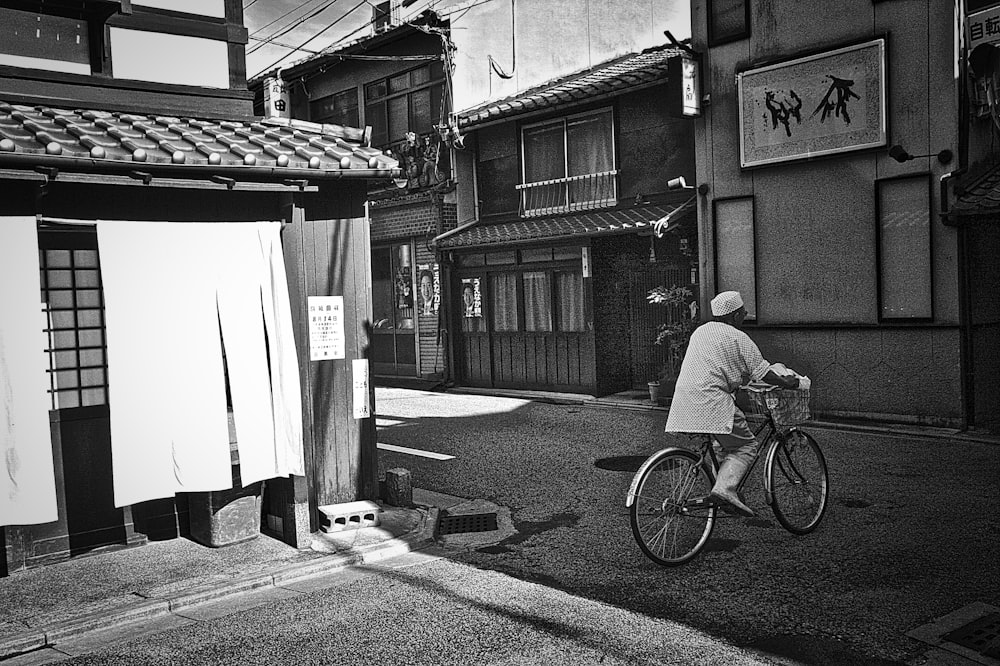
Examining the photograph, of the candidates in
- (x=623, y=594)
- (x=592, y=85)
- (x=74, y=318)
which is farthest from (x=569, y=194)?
(x=623, y=594)

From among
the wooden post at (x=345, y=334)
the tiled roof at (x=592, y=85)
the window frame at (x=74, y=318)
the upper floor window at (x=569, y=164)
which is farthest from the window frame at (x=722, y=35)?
the window frame at (x=74, y=318)

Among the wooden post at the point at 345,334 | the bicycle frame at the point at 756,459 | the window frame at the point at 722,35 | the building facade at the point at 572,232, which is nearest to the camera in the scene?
the bicycle frame at the point at 756,459

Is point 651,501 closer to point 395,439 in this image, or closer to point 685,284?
point 395,439

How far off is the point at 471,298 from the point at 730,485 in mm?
15489

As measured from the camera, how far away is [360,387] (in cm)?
869

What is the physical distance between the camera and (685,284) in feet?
57.7

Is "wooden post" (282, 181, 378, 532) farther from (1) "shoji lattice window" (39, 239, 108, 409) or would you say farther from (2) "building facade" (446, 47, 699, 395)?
(2) "building facade" (446, 47, 699, 395)

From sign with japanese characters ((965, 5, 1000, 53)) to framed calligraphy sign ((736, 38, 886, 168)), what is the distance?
1.71 m

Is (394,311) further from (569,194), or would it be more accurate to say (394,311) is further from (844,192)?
(844,192)

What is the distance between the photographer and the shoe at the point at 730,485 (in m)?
6.78

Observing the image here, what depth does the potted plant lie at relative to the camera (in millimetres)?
16781

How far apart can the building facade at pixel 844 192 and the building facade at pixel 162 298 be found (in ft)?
30.2

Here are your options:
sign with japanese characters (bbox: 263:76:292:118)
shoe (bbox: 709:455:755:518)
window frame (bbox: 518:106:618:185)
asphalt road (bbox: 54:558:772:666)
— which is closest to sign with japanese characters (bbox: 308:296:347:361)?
asphalt road (bbox: 54:558:772:666)

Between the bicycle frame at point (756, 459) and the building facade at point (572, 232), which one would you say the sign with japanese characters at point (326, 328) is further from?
the building facade at point (572, 232)
